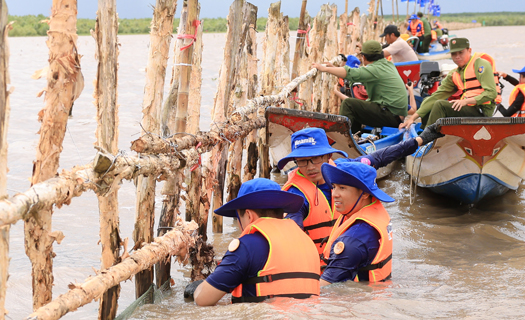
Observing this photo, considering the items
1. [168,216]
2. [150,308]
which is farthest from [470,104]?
[150,308]

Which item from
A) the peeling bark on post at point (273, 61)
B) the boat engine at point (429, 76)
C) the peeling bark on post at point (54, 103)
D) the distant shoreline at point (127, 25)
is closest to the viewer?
the peeling bark on post at point (54, 103)

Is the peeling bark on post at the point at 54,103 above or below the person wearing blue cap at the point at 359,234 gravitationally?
above

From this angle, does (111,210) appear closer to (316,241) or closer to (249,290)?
(249,290)

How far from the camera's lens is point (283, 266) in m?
2.92

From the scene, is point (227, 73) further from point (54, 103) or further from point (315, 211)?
point (54, 103)

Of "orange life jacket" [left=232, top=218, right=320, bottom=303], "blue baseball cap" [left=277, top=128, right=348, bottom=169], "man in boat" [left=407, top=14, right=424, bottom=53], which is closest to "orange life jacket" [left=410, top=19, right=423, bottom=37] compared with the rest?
"man in boat" [left=407, top=14, right=424, bottom=53]

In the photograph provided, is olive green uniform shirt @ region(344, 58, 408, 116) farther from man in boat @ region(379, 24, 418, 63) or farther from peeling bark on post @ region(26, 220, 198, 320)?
peeling bark on post @ region(26, 220, 198, 320)

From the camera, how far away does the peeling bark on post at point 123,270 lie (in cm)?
248

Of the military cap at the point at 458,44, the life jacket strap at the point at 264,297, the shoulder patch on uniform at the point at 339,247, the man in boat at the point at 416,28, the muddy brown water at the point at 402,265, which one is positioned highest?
the man in boat at the point at 416,28

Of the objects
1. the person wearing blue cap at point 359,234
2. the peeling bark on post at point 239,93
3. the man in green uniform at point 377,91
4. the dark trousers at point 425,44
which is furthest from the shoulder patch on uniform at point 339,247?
the dark trousers at point 425,44

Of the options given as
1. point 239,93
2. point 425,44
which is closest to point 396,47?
point 239,93

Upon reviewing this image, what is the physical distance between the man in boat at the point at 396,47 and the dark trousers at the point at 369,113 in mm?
3324

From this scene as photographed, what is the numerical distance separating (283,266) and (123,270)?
92 centimetres

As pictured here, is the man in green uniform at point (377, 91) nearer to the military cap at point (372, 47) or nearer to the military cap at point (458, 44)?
the military cap at point (372, 47)
